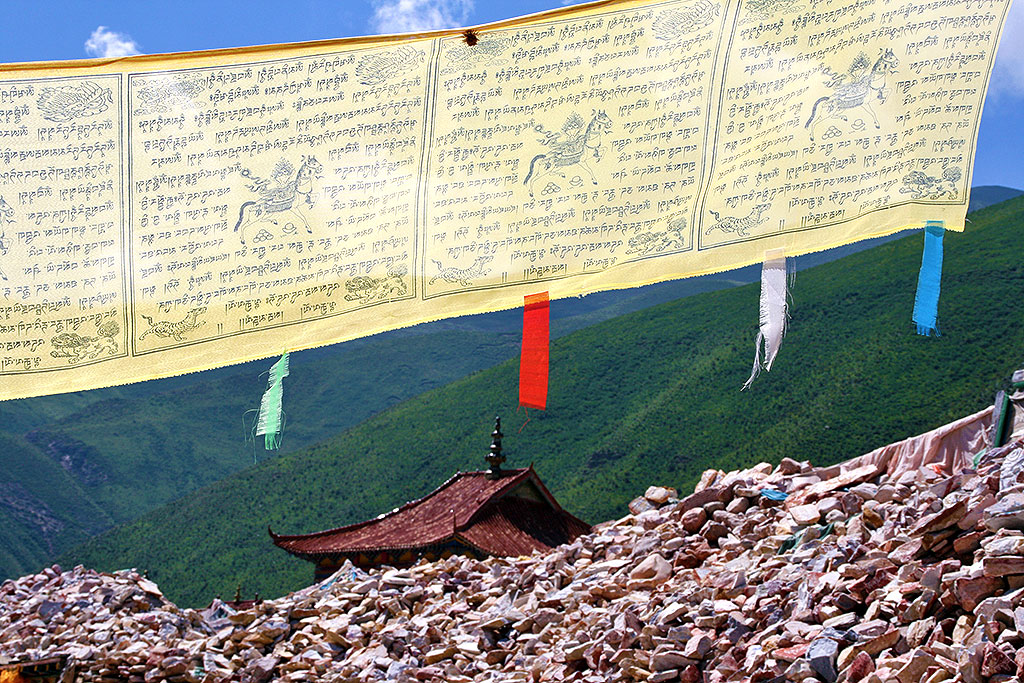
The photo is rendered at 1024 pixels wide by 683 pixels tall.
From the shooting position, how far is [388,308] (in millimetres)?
3004

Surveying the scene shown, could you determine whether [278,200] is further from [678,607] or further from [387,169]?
[678,607]

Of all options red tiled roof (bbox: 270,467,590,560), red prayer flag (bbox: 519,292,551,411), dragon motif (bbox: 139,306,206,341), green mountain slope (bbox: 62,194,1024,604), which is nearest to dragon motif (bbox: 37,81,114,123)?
dragon motif (bbox: 139,306,206,341)

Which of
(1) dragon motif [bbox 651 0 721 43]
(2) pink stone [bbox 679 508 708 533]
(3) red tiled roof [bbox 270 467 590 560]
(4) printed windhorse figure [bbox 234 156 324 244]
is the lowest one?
(4) printed windhorse figure [bbox 234 156 324 244]

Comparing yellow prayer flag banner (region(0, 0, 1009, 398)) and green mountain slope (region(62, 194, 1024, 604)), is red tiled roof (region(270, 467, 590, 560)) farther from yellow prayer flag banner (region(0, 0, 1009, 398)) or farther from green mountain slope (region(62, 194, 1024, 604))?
green mountain slope (region(62, 194, 1024, 604))

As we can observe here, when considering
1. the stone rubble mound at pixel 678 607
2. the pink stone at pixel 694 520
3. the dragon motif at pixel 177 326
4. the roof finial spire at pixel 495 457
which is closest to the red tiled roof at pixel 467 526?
the roof finial spire at pixel 495 457

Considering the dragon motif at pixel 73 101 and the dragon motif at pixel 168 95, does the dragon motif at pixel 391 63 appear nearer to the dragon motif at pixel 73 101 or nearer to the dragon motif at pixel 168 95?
the dragon motif at pixel 168 95

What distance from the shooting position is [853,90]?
2.91m

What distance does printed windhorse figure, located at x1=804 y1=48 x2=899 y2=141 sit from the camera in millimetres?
2906

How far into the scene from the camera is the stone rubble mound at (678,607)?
6051 mm

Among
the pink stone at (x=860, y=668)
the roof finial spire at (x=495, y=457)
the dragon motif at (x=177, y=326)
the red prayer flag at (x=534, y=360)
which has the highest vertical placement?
the roof finial spire at (x=495, y=457)

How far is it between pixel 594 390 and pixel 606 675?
3847cm

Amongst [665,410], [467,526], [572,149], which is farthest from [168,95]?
[665,410]

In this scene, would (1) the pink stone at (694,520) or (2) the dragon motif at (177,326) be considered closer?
(2) the dragon motif at (177,326)

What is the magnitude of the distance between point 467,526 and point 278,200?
13.4 m
